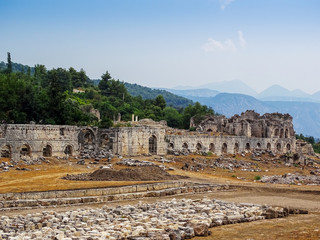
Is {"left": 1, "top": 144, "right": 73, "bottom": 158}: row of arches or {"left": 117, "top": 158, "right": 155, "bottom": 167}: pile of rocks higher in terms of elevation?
{"left": 1, "top": 144, "right": 73, "bottom": 158}: row of arches

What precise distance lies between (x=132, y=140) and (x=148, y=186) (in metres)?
16.1

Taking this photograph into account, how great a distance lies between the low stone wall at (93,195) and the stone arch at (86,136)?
56.8 ft

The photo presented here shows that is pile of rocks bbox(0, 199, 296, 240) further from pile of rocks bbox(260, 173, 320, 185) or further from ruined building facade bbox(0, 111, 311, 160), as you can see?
ruined building facade bbox(0, 111, 311, 160)

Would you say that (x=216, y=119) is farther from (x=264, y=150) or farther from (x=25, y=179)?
(x=25, y=179)

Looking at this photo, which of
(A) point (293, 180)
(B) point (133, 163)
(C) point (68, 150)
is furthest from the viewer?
(C) point (68, 150)

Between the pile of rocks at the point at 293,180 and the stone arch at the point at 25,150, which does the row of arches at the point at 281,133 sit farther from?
the stone arch at the point at 25,150

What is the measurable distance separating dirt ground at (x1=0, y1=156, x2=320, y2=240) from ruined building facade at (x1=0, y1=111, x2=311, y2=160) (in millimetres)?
2653

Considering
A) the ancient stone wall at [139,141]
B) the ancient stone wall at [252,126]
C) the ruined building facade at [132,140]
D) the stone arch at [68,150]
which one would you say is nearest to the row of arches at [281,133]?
the ancient stone wall at [252,126]

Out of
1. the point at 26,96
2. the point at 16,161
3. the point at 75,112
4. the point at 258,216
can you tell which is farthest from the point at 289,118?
the point at 258,216

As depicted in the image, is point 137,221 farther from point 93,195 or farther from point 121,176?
point 121,176

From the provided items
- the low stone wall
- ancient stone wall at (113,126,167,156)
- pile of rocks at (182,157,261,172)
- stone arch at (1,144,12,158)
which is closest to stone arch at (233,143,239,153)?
pile of rocks at (182,157,261,172)

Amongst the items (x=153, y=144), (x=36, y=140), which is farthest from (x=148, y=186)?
(x=153, y=144)

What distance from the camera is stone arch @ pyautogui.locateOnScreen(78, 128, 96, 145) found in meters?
47.5

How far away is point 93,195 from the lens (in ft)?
91.8
